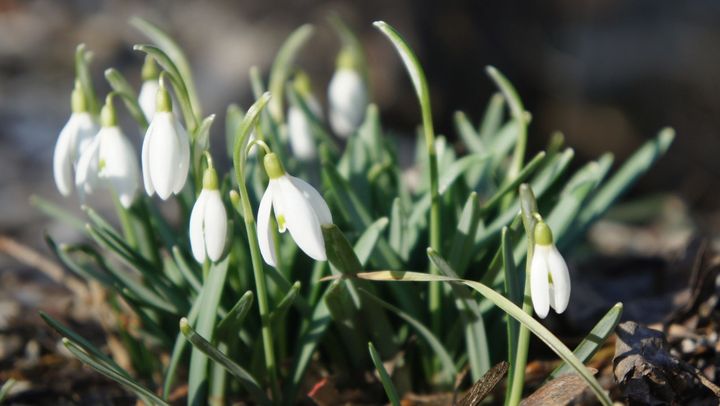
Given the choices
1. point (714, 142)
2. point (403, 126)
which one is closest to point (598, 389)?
point (403, 126)

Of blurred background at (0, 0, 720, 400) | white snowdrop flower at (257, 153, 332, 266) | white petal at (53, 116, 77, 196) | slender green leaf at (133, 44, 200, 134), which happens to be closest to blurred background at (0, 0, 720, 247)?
blurred background at (0, 0, 720, 400)

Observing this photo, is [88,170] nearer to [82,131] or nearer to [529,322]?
[82,131]

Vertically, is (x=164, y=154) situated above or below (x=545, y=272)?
above

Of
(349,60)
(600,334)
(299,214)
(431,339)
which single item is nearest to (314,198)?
(299,214)

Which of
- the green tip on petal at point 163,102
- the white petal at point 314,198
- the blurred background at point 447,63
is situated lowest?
the blurred background at point 447,63

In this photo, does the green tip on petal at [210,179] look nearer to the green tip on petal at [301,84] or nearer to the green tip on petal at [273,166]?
the green tip on petal at [273,166]

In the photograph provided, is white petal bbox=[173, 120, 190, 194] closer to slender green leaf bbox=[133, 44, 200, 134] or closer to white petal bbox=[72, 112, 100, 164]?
slender green leaf bbox=[133, 44, 200, 134]

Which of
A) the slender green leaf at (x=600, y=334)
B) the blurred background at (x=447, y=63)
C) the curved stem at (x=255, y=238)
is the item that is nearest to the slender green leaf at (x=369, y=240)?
the curved stem at (x=255, y=238)
